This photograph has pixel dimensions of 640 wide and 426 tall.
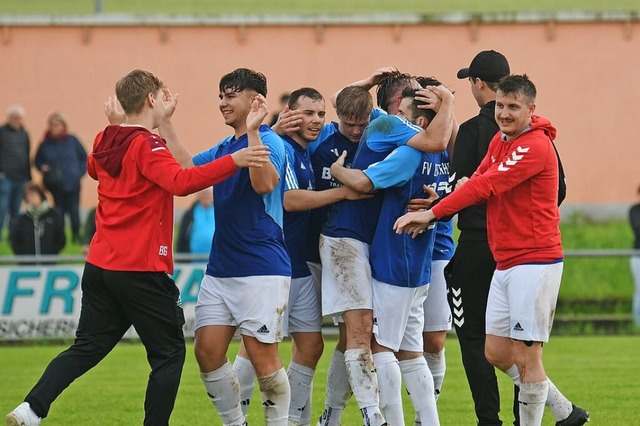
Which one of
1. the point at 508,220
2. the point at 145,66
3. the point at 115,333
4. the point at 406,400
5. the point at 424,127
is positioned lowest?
the point at 406,400

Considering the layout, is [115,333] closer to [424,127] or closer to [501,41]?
[424,127]

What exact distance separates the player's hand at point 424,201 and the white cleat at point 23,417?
8.68ft

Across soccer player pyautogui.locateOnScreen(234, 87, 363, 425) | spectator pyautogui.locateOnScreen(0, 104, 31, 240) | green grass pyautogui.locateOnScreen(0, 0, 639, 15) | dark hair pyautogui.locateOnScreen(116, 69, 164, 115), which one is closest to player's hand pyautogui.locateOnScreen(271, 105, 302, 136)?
soccer player pyautogui.locateOnScreen(234, 87, 363, 425)

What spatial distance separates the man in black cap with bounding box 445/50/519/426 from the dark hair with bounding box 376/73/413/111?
53 cm

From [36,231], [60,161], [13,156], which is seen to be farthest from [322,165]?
[13,156]

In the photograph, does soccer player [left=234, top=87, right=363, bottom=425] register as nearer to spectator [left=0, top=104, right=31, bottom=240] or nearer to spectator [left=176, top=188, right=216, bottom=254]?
spectator [left=176, top=188, right=216, bottom=254]

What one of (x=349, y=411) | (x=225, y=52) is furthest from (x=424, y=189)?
(x=225, y=52)

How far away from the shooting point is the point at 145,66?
27000 millimetres

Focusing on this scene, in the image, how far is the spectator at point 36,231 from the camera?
16.9 meters

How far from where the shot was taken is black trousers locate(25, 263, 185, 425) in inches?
289

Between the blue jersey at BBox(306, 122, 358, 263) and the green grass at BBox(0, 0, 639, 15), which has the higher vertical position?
the green grass at BBox(0, 0, 639, 15)

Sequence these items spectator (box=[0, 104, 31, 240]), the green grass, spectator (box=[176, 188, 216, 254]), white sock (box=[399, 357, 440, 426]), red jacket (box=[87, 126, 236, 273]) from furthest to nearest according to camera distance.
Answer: the green grass → spectator (box=[0, 104, 31, 240]) → spectator (box=[176, 188, 216, 254]) → white sock (box=[399, 357, 440, 426]) → red jacket (box=[87, 126, 236, 273])

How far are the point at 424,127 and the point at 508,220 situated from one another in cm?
91

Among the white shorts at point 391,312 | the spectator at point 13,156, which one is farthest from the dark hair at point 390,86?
the spectator at point 13,156
